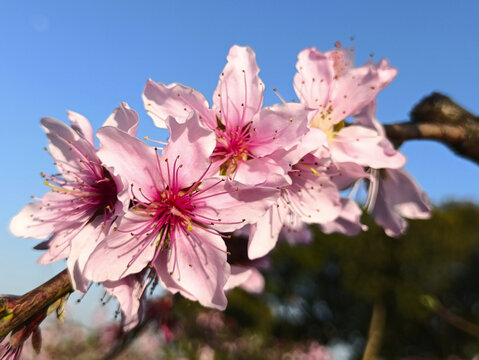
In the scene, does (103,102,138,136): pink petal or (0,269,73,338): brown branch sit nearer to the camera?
(0,269,73,338): brown branch

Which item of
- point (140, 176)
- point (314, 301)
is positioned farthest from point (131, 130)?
point (314, 301)

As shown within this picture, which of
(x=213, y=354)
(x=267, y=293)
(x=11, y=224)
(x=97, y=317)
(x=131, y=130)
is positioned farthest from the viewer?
(x=267, y=293)

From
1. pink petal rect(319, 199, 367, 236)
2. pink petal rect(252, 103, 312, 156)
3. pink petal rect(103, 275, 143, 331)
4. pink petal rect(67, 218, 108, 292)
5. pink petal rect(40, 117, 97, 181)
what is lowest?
pink petal rect(319, 199, 367, 236)

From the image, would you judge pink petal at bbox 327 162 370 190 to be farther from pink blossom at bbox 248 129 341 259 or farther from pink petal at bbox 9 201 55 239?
pink petal at bbox 9 201 55 239

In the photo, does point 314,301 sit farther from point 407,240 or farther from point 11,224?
→ point 11,224

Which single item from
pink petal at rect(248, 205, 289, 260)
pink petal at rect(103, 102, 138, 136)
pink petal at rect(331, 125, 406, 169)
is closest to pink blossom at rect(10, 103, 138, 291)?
pink petal at rect(103, 102, 138, 136)

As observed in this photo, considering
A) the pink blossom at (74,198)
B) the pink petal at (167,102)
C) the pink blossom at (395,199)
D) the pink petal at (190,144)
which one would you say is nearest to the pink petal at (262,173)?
the pink petal at (190,144)

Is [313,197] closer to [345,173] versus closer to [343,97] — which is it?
[345,173]
